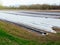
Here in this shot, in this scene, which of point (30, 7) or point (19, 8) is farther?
point (19, 8)

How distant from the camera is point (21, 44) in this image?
10.6 m

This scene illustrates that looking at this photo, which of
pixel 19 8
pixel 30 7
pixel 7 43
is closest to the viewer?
pixel 7 43

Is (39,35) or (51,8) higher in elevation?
(39,35)

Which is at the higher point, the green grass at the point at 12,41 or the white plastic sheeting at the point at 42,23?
the green grass at the point at 12,41

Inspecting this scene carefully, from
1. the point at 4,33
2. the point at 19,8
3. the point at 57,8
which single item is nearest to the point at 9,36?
the point at 4,33

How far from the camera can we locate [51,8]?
128 ft

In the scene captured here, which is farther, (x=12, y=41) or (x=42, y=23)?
(x=42, y=23)

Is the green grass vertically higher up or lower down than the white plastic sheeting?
higher up

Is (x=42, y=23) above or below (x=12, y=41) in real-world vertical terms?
below

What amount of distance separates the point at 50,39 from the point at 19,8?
3437cm

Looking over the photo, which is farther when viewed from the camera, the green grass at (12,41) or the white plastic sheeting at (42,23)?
the white plastic sheeting at (42,23)

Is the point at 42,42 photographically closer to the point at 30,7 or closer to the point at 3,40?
the point at 3,40

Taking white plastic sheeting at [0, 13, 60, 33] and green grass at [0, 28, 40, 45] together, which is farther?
white plastic sheeting at [0, 13, 60, 33]

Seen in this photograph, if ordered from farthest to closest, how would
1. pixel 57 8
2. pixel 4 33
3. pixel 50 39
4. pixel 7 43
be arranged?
pixel 57 8 < pixel 4 33 < pixel 50 39 < pixel 7 43
